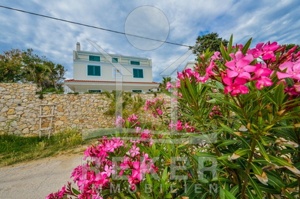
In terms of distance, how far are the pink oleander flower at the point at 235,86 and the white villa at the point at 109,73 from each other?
12687mm

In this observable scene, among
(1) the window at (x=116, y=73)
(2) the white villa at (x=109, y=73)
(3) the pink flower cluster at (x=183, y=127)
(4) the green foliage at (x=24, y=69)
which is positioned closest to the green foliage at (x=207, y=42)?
(2) the white villa at (x=109, y=73)

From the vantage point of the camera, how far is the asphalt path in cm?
251

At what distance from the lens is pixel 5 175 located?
3.31 m

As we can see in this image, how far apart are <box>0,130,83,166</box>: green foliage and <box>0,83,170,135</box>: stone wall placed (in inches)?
20.3

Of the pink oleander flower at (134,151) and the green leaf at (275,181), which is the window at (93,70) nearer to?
the pink oleander flower at (134,151)

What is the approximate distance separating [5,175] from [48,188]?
144 centimetres

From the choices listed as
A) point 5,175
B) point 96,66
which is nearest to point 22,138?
point 5,175

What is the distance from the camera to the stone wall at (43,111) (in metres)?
6.78

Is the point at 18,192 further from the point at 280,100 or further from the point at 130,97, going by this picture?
the point at 130,97

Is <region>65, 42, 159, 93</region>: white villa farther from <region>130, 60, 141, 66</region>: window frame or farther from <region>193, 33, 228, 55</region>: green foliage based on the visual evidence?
<region>193, 33, 228, 55</region>: green foliage

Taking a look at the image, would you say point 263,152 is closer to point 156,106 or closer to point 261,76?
point 261,76

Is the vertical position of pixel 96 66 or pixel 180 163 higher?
pixel 96 66

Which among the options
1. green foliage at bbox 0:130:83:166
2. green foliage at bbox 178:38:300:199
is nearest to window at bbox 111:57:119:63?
green foliage at bbox 0:130:83:166

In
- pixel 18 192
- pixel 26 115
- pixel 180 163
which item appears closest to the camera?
pixel 180 163
